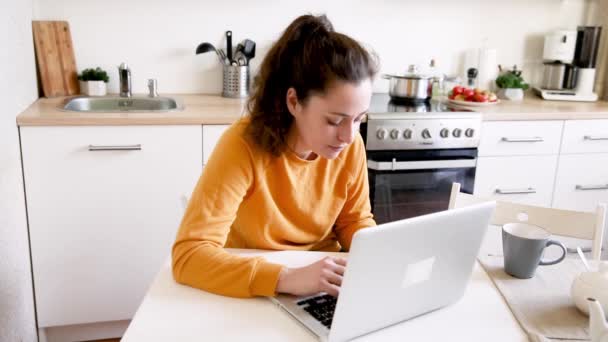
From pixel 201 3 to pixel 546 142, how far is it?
1.68 meters

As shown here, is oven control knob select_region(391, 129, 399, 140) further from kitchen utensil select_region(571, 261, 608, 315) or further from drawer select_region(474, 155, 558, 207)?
kitchen utensil select_region(571, 261, 608, 315)

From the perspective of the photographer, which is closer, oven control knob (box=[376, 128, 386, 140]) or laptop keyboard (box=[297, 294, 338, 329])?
laptop keyboard (box=[297, 294, 338, 329])

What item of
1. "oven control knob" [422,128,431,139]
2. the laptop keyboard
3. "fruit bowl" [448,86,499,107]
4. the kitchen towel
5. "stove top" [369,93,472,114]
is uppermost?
"fruit bowl" [448,86,499,107]

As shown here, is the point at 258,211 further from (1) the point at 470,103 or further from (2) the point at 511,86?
(2) the point at 511,86

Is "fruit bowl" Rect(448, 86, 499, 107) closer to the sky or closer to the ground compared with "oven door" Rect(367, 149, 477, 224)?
closer to the sky

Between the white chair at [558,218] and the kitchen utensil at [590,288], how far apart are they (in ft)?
1.40

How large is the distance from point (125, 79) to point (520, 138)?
1.74m

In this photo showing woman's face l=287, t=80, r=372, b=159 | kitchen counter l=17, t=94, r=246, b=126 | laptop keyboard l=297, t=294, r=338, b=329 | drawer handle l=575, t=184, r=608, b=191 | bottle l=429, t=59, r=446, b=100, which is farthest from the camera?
bottle l=429, t=59, r=446, b=100

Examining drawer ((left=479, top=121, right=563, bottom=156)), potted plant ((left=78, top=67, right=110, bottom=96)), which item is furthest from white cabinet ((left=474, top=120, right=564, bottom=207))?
potted plant ((left=78, top=67, right=110, bottom=96))

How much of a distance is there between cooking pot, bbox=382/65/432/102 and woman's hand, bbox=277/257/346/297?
1.71m

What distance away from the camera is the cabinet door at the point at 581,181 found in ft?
8.88

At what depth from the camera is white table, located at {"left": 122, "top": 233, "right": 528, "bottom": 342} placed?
3.14 ft

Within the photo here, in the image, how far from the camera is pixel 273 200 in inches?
54.5

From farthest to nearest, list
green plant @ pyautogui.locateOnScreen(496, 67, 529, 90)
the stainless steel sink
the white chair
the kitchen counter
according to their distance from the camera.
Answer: green plant @ pyautogui.locateOnScreen(496, 67, 529, 90) → the stainless steel sink → the kitchen counter → the white chair
